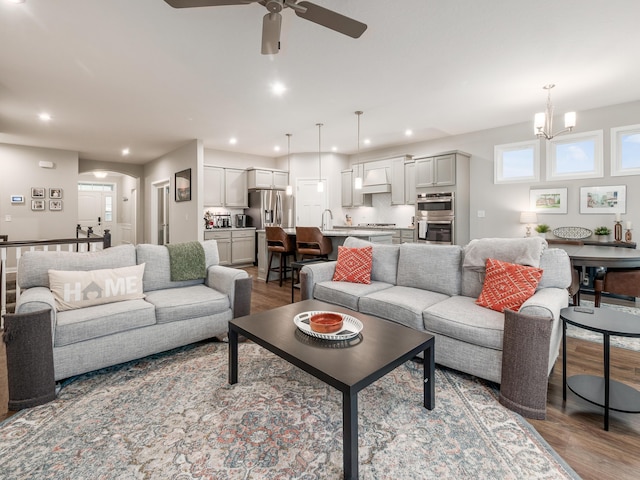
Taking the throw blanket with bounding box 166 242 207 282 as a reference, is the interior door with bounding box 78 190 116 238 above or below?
above

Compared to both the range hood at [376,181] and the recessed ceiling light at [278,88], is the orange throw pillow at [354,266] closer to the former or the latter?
the recessed ceiling light at [278,88]

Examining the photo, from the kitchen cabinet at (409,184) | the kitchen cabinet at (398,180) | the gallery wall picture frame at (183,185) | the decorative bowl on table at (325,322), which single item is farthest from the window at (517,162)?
the gallery wall picture frame at (183,185)

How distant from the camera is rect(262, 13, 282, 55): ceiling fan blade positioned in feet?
6.67

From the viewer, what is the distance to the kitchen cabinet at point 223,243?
6930mm

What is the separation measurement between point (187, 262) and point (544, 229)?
518 cm

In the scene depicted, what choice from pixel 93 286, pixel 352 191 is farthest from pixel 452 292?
pixel 352 191

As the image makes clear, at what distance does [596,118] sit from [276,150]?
5.86m

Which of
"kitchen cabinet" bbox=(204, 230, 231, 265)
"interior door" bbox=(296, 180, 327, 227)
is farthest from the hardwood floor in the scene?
"interior door" bbox=(296, 180, 327, 227)

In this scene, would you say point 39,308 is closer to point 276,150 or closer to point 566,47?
point 566,47

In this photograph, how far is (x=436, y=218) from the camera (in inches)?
232

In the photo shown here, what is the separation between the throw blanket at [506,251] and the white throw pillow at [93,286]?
109 inches

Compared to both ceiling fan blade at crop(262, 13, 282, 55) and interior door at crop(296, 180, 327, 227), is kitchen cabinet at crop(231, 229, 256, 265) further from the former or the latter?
ceiling fan blade at crop(262, 13, 282, 55)

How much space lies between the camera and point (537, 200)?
17.2ft

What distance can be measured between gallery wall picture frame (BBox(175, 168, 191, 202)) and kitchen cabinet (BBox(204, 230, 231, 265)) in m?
0.93
